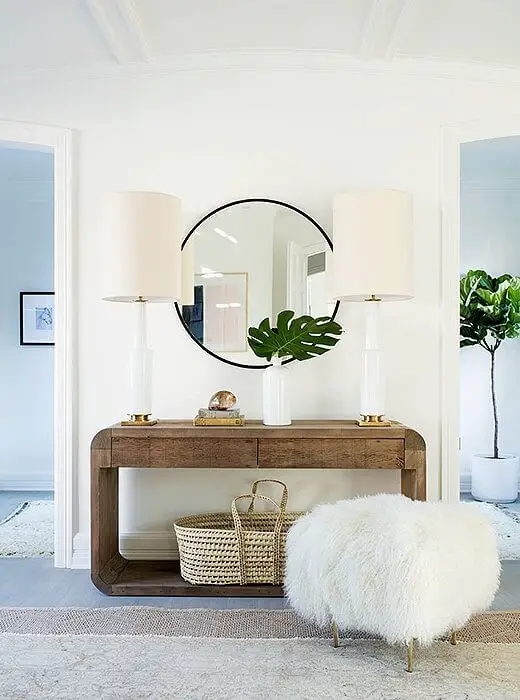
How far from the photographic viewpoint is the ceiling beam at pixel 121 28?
3297 millimetres

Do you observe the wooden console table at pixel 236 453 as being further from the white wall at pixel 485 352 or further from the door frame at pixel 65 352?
the white wall at pixel 485 352

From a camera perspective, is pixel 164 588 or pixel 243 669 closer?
pixel 243 669

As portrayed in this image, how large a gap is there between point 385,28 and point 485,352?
3374mm

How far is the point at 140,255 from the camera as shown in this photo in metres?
3.55

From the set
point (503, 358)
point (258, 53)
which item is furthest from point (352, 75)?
point (503, 358)

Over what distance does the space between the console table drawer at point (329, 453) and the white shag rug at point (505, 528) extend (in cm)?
86

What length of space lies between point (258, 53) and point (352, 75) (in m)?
0.48

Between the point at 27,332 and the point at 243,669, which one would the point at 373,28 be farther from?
the point at 27,332

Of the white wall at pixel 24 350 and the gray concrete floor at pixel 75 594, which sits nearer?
the gray concrete floor at pixel 75 594

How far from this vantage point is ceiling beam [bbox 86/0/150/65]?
3297 mm

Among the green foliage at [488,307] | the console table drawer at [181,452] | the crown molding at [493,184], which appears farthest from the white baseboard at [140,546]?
the crown molding at [493,184]

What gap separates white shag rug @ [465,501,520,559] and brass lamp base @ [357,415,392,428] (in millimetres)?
827

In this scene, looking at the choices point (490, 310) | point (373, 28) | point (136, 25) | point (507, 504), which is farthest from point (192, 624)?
point (490, 310)

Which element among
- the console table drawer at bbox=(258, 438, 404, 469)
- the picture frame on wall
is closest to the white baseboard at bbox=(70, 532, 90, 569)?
the console table drawer at bbox=(258, 438, 404, 469)
